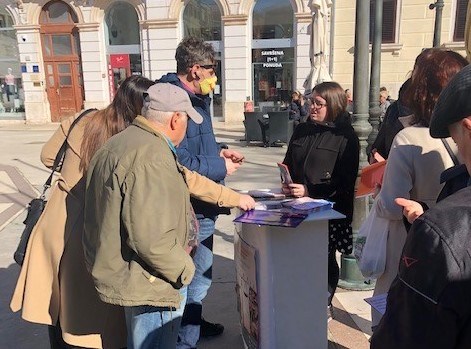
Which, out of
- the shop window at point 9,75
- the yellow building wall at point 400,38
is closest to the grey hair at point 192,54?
the yellow building wall at point 400,38

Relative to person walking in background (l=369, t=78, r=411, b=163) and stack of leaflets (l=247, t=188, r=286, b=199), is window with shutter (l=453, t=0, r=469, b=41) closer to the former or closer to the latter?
person walking in background (l=369, t=78, r=411, b=163)

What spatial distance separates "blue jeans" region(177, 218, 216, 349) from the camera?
108 inches

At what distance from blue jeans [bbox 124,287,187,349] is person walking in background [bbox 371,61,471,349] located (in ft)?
4.22

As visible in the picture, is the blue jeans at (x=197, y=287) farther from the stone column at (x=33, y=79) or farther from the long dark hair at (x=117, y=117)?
the stone column at (x=33, y=79)

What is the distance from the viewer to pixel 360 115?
142 inches

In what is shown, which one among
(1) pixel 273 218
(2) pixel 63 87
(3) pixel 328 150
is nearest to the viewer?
(1) pixel 273 218

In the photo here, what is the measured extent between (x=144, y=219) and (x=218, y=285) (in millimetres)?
2319

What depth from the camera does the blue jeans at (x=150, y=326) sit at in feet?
6.61

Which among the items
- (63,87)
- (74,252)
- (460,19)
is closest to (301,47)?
(460,19)

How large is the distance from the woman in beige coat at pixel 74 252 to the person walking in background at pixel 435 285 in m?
1.42

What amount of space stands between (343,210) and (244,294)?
94cm

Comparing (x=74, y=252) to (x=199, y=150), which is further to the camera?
(x=199, y=150)

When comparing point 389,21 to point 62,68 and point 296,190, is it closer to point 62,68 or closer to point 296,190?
point 62,68

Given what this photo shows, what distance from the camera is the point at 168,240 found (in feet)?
6.01
